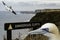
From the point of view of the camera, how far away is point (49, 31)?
4.31 ft

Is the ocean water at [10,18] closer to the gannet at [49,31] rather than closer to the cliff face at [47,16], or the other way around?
the cliff face at [47,16]

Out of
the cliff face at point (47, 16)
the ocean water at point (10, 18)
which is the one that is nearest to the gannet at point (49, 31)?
the cliff face at point (47, 16)

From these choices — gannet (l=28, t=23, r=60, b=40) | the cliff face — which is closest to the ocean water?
the cliff face

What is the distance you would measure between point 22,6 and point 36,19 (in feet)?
0.59

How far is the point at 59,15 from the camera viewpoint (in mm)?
1502

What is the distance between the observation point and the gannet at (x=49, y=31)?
4.15ft

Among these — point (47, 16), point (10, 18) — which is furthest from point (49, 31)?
point (10, 18)

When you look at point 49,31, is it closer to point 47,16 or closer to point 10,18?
point 47,16

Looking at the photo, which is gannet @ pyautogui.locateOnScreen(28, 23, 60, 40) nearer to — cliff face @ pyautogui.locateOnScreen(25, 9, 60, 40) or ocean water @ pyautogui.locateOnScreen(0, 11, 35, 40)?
cliff face @ pyautogui.locateOnScreen(25, 9, 60, 40)

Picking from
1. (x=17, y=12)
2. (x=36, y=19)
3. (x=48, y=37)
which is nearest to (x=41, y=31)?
(x=48, y=37)

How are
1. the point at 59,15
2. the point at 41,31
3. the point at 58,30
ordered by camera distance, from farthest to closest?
the point at 59,15 → the point at 58,30 → the point at 41,31

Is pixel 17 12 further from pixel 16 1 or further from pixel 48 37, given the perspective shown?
pixel 48 37

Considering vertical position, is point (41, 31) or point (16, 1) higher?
point (16, 1)

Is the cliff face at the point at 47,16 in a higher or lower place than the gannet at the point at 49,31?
higher
